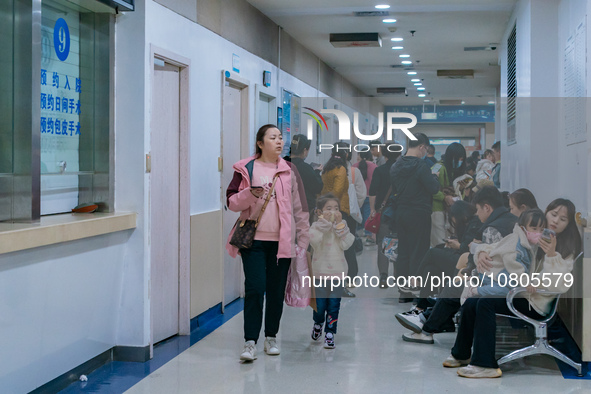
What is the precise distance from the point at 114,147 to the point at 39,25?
1.10m

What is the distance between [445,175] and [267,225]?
118cm

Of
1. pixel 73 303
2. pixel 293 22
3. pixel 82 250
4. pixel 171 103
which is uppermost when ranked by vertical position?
pixel 293 22

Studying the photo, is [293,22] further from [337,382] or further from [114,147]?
[337,382]

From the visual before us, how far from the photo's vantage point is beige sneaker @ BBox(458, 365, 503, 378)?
4352 mm

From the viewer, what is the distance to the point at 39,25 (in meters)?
3.79

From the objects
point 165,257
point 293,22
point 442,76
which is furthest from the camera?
point 442,76

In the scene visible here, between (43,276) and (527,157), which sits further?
(527,157)

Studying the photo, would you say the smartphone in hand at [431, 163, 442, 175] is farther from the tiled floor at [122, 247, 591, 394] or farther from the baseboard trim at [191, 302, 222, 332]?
the baseboard trim at [191, 302, 222, 332]

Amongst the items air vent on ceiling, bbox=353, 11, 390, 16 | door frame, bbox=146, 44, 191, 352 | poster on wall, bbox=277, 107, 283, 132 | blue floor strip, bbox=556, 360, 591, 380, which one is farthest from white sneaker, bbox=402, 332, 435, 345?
air vent on ceiling, bbox=353, 11, 390, 16

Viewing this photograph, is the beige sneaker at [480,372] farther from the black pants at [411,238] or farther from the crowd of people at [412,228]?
the black pants at [411,238]

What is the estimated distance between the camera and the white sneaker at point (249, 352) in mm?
4645

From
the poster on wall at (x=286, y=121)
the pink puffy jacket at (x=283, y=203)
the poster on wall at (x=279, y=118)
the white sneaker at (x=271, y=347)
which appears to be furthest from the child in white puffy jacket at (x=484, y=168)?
the poster on wall at (x=286, y=121)

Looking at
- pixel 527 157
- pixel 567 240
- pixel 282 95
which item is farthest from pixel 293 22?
pixel 567 240

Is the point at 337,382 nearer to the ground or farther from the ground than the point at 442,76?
nearer to the ground
